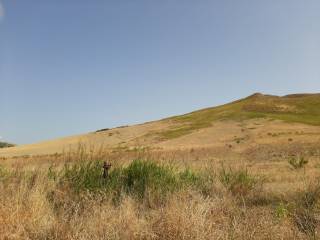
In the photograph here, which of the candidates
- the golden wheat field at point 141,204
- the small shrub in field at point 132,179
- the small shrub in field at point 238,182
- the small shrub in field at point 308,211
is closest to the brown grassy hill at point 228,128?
the small shrub in field at point 238,182

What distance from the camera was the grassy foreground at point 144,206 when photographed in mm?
6035

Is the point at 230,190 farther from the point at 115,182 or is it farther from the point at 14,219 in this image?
the point at 14,219

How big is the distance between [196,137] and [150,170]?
54.0 m

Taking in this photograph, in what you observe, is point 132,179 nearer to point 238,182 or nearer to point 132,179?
point 132,179

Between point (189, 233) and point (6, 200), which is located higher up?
point (6, 200)

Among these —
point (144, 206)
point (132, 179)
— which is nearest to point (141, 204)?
point (144, 206)

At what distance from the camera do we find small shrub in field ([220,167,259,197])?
10734mm

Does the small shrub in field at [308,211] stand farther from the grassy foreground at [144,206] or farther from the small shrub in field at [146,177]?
the small shrub in field at [146,177]

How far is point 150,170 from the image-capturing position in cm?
1067

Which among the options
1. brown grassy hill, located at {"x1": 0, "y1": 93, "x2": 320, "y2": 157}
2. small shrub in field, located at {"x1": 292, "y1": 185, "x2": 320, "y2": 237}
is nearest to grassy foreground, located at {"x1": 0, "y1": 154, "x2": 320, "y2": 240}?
small shrub in field, located at {"x1": 292, "y1": 185, "x2": 320, "y2": 237}

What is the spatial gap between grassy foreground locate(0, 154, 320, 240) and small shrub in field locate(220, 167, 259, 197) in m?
0.02

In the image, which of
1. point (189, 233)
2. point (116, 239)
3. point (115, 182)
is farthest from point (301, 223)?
point (115, 182)

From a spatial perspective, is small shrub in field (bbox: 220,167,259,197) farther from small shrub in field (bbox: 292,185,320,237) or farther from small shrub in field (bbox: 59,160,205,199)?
small shrub in field (bbox: 292,185,320,237)

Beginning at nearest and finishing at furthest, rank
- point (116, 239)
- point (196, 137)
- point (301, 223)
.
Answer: point (116, 239)
point (301, 223)
point (196, 137)
